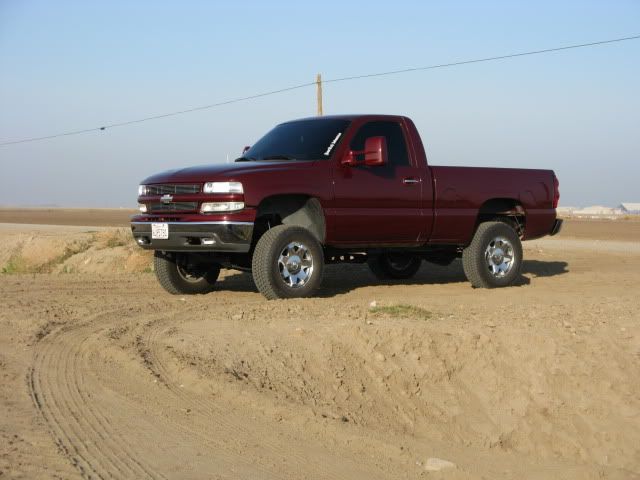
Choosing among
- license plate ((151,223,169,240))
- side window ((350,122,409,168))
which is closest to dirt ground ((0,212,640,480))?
license plate ((151,223,169,240))

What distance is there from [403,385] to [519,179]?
215 inches

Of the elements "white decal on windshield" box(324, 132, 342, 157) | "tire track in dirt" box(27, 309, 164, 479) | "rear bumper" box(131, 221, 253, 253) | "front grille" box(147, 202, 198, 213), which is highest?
"white decal on windshield" box(324, 132, 342, 157)

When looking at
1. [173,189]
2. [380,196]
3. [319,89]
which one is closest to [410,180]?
[380,196]

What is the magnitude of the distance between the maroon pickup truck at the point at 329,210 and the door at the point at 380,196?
1 centimetres

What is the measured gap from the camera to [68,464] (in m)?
4.60

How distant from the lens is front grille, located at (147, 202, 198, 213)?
941cm

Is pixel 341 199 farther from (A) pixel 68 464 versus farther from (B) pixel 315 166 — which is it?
(A) pixel 68 464

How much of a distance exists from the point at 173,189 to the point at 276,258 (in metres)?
1.33

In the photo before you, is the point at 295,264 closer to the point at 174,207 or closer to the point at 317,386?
the point at 174,207

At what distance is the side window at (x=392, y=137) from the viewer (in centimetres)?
1058

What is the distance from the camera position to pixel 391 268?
12828mm

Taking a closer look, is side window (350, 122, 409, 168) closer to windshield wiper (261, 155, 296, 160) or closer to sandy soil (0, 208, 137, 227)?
windshield wiper (261, 155, 296, 160)

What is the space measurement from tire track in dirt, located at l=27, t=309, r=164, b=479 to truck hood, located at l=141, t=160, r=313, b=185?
94.4 inches

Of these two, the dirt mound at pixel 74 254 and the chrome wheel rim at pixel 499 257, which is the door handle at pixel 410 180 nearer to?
the chrome wheel rim at pixel 499 257
